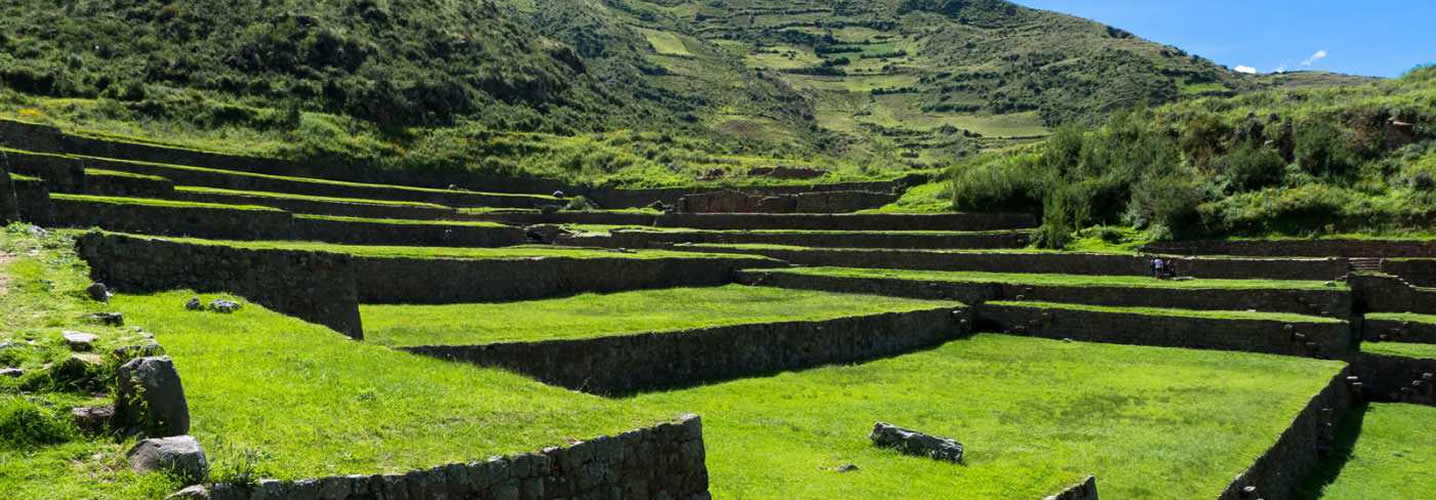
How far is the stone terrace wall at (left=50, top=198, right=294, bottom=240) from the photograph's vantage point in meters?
16.8

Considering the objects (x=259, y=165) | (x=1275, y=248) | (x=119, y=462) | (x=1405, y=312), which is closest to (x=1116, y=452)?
(x=119, y=462)

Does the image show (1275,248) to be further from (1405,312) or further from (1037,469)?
(1037,469)

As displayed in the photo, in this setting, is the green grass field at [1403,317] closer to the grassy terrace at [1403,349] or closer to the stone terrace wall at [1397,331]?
the stone terrace wall at [1397,331]

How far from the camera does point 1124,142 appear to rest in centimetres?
3944

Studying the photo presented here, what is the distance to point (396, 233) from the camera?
25.9 m

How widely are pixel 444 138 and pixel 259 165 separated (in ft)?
64.1

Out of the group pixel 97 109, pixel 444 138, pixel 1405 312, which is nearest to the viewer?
pixel 1405 312

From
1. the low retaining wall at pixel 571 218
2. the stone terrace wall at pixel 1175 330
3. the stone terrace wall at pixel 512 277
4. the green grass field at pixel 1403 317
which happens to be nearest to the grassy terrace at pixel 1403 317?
the green grass field at pixel 1403 317

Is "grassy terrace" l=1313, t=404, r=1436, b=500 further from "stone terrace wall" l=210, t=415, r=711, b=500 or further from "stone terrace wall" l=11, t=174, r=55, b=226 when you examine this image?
"stone terrace wall" l=11, t=174, r=55, b=226

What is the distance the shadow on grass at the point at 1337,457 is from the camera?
1377 cm

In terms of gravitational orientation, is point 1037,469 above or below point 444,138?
below

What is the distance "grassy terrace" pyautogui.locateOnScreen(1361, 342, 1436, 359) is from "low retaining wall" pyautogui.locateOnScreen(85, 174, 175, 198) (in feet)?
93.5

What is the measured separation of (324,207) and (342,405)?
25.7 metres

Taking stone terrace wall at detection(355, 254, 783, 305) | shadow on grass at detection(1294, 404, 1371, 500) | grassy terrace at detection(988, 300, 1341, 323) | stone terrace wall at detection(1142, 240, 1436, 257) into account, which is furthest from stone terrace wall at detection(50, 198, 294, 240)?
stone terrace wall at detection(1142, 240, 1436, 257)
